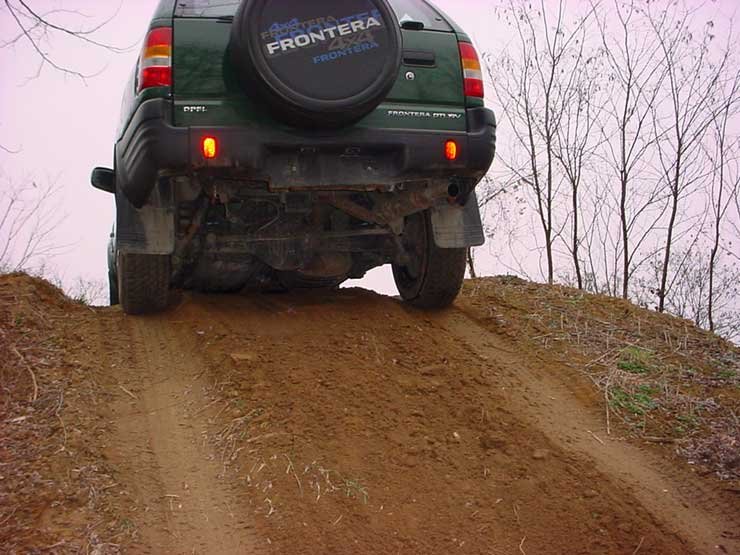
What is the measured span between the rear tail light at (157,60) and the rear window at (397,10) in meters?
0.17

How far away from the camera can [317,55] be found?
3.68m

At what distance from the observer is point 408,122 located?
4023mm

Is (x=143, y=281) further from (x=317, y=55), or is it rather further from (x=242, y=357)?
(x=317, y=55)

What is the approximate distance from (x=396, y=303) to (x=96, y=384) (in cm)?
219

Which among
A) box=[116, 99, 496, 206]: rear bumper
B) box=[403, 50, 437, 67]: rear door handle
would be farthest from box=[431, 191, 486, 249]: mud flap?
box=[403, 50, 437, 67]: rear door handle

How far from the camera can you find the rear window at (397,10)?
3973mm

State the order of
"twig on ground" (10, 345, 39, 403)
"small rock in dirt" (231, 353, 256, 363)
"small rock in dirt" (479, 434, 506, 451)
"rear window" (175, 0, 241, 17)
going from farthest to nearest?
"small rock in dirt" (231, 353, 256, 363) → "rear window" (175, 0, 241, 17) → "twig on ground" (10, 345, 39, 403) → "small rock in dirt" (479, 434, 506, 451)

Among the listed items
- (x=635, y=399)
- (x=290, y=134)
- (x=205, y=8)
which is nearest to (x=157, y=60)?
(x=205, y=8)

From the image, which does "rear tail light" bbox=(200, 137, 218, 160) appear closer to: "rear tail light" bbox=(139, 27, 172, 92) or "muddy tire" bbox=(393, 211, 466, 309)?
"rear tail light" bbox=(139, 27, 172, 92)

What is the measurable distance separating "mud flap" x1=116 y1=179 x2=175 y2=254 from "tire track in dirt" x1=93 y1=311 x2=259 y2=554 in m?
0.64

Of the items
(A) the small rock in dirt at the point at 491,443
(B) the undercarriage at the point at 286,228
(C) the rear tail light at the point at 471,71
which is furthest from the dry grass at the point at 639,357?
(C) the rear tail light at the point at 471,71

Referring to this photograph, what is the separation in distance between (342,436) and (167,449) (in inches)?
30.7

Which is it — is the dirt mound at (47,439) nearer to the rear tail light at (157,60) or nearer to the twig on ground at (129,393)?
the twig on ground at (129,393)

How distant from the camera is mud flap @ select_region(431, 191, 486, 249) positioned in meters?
4.78
